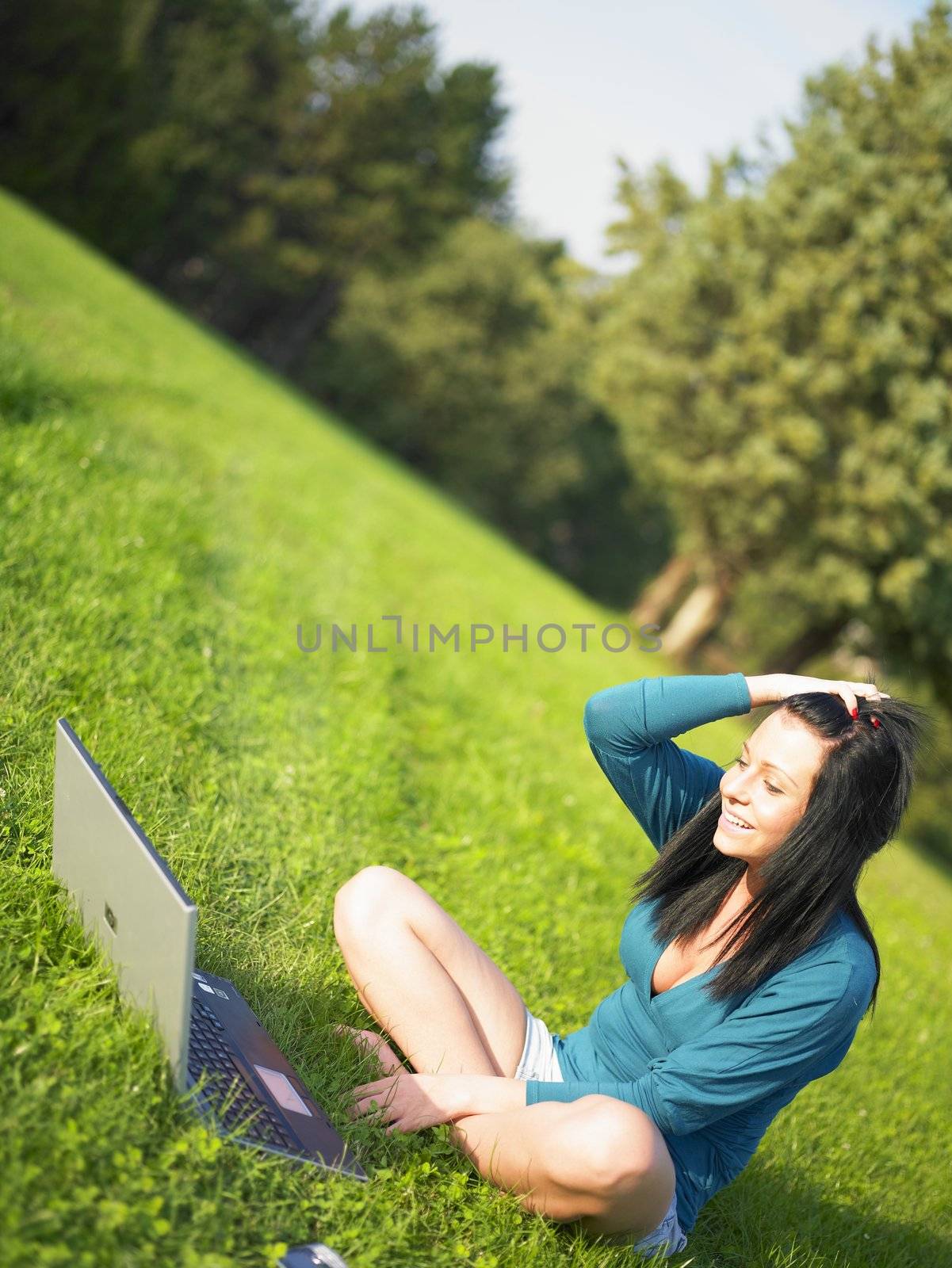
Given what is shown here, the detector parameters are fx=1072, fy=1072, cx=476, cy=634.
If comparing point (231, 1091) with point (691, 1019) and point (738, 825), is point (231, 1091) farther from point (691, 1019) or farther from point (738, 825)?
point (738, 825)

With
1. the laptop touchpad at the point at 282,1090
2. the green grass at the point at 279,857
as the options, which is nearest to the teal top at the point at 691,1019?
the green grass at the point at 279,857

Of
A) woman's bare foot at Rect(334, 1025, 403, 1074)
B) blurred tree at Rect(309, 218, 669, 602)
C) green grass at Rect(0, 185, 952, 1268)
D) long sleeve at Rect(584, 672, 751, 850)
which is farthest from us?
blurred tree at Rect(309, 218, 669, 602)

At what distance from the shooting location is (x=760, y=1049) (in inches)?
103

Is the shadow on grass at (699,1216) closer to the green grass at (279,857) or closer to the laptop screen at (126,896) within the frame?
the green grass at (279,857)

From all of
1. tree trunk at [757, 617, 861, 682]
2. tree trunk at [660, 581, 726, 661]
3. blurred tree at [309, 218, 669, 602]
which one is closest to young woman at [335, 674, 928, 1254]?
tree trunk at [660, 581, 726, 661]

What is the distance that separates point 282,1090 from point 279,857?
1450mm

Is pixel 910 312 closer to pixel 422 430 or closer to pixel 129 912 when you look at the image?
pixel 129 912

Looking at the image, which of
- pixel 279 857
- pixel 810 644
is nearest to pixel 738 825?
pixel 279 857

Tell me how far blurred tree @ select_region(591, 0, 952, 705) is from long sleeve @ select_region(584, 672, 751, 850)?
535 inches

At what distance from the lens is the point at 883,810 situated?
9.05 feet

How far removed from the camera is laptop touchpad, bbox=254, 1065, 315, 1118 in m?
2.69

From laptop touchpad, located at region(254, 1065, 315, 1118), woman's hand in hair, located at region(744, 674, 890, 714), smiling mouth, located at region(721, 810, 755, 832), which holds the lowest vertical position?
laptop touchpad, located at region(254, 1065, 315, 1118)

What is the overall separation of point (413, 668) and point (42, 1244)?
5.75m

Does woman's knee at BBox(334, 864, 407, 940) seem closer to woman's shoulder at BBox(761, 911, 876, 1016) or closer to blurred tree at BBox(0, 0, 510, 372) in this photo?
woman's shoulder at BBox(761, 911, 876, 1016)
